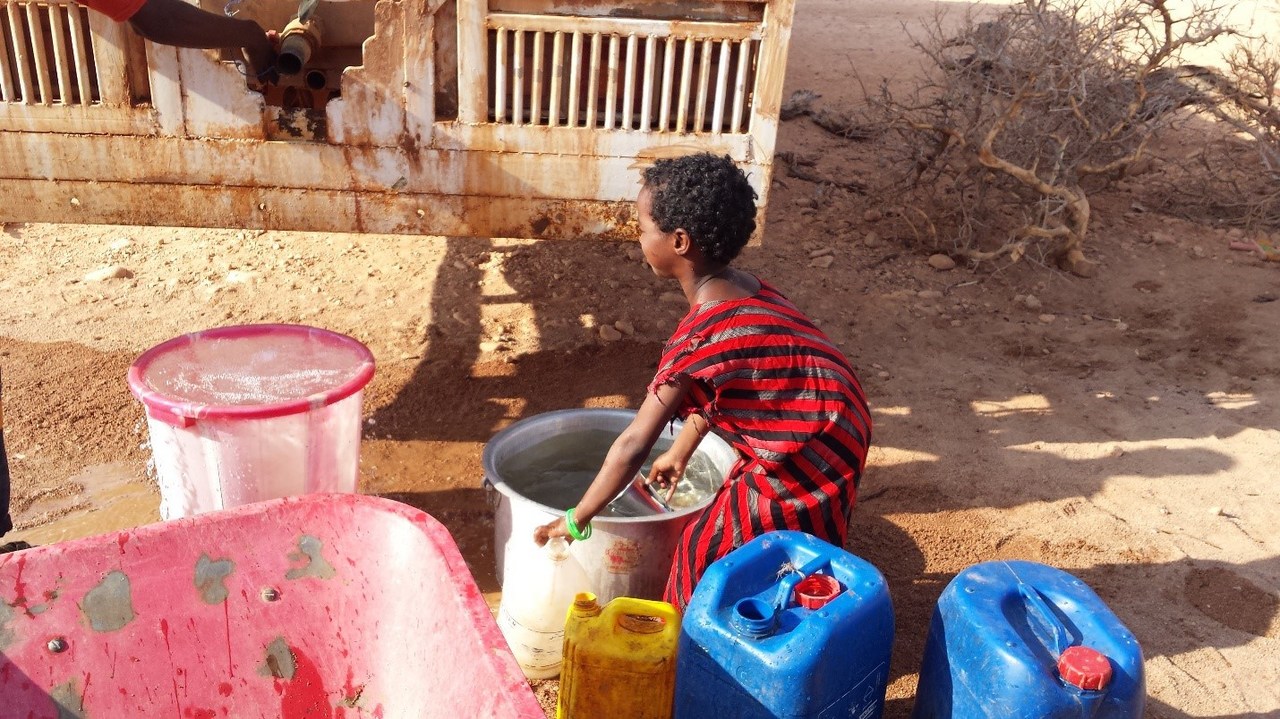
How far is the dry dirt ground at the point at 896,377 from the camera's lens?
139 inches

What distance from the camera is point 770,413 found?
252cm

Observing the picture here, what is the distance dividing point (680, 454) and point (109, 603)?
4.65 ft

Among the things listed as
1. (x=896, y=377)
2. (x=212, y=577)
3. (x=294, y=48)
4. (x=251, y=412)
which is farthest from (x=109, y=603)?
(x=896, y=377)

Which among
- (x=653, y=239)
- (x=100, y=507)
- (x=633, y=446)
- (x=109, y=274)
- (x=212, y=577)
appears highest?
(x=653, y=239)

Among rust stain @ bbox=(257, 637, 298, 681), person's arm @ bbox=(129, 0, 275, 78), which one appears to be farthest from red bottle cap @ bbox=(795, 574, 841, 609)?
person's arm @ bbox=(129, 0, 275, 78)

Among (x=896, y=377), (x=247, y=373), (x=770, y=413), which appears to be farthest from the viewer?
(x=896, y=377)

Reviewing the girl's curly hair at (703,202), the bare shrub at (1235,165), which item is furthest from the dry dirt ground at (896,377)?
the girl's curly hair at (703,202)

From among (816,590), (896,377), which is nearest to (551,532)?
(816,590)

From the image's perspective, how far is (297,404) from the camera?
2.76 metres

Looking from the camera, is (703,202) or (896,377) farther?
(896,377)

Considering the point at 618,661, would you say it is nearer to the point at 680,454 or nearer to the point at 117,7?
the point at 680,454

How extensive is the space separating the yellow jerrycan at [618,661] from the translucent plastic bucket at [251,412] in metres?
0.91

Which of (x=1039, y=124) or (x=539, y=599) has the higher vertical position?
(x=1039, y=124)

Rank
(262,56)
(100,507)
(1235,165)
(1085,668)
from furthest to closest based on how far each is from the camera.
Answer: (1235,165) < (262,56) < (100,507) < (1085,668)
